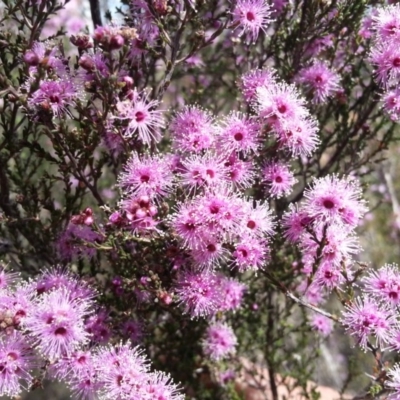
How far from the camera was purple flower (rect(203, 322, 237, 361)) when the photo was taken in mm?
3186

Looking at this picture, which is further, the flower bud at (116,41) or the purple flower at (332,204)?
the purple flower at (332,204)

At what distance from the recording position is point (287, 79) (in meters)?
3.20

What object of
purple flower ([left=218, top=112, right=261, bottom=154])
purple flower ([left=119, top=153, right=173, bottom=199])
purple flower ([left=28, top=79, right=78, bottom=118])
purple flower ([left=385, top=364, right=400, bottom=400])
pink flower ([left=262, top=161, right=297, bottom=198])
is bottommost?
purple flower ([left=385, top=364, right=400, bottom=400])

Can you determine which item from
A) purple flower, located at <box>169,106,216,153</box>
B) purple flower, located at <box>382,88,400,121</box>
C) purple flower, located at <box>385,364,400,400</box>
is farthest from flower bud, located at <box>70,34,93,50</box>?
purple flower, located at <box>385,364,400,400</box>

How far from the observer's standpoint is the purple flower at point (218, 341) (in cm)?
319

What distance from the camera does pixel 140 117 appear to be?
2416mm

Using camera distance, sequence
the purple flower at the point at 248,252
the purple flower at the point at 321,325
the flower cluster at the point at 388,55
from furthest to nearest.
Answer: the purple flower at the point at 321,325 < the flower cluster at the point at 388,55 < the purple flower at the point at 248,252

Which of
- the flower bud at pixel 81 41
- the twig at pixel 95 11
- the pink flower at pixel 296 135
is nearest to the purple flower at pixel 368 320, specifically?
the pink flower at pixel 296 135

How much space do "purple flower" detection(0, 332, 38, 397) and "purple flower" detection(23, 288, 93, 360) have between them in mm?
52

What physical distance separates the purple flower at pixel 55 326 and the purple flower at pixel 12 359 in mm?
52

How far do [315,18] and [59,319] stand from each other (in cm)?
203

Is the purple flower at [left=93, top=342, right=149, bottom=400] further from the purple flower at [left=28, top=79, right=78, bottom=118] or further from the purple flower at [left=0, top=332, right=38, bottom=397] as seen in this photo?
the purple flower at [left=28, top=79, right=78, bottom=118]

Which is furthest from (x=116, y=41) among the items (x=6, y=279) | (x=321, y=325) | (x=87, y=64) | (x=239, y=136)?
(x=321, y=325)

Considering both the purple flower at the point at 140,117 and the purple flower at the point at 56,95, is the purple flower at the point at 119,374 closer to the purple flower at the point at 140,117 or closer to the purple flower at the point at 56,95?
the purple flower at the point at 140,117
